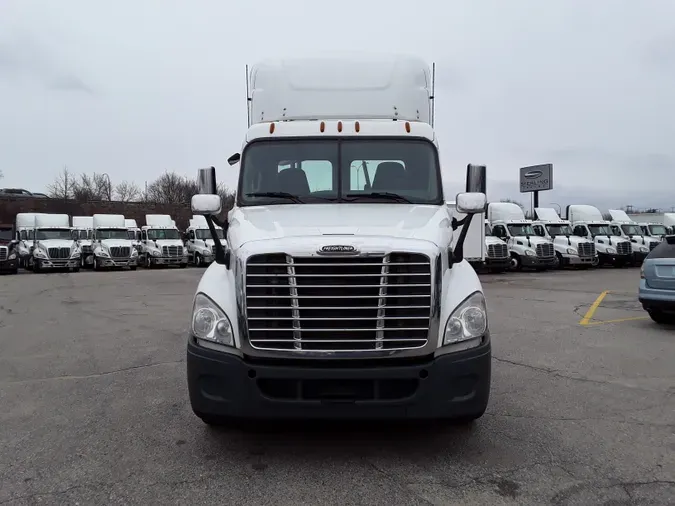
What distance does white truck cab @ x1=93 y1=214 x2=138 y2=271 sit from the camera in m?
28.4

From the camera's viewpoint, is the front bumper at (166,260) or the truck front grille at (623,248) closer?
the truck front grille at (623,248)

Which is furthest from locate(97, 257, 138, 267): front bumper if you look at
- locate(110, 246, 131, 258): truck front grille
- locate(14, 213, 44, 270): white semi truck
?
locate(14, 213, 44, 270): white semi truck

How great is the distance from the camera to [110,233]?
97.9 ft

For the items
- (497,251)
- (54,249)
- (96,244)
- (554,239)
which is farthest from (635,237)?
(54,249)

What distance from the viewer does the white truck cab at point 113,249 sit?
2842 cm

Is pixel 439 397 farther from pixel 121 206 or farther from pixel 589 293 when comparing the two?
pixel 121 206

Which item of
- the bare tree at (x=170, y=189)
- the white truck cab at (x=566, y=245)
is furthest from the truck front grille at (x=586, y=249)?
the bare tree at (x=170, y=189)

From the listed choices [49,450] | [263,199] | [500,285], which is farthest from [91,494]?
[500,285]

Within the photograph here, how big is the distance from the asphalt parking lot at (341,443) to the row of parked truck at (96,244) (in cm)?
1946

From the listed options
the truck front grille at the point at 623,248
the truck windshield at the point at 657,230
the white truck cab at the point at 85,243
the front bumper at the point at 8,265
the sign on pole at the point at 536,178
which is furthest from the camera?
the sign on pole at the point at 536,178

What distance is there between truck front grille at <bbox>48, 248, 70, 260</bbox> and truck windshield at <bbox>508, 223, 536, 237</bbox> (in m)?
21.2

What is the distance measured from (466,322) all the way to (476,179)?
2.00 m

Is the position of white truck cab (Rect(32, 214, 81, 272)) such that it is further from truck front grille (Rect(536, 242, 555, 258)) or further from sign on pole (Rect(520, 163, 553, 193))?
sign on pole (Rect(520, 163, 553, 193))

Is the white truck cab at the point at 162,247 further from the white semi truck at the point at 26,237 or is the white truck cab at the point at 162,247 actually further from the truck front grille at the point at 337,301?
the truck front grille at the point at 337,301
